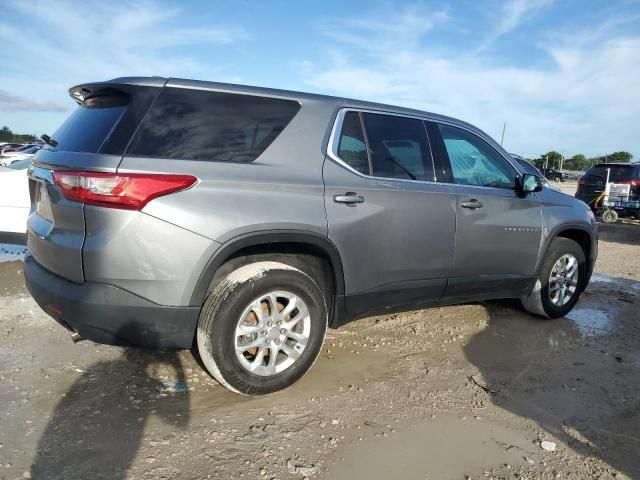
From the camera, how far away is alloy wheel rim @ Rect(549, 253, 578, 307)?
466 centimetres

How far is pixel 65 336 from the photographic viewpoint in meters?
3.90

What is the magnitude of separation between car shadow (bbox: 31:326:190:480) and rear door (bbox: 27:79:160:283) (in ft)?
2.59

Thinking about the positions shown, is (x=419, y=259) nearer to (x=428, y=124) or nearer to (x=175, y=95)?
(x=428, y=124)

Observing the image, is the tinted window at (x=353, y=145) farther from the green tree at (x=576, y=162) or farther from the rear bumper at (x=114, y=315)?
the green tree at (x=576, y=162)

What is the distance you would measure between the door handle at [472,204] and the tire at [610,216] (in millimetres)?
11235

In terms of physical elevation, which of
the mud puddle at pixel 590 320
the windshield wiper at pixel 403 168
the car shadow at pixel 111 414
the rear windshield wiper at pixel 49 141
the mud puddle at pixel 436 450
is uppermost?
the rear windshield wiper at pixel 49 141

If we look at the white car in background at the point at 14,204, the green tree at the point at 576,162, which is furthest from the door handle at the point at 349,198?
the green tree at the point at 576,162

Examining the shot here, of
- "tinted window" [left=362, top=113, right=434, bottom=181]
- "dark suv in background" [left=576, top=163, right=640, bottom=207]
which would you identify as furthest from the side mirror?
"dark suv in background" [left=576, top=163, right=640, bottom=207]

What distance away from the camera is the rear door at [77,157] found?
2.57m

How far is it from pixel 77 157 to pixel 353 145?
166cm

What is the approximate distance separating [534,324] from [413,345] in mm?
1400

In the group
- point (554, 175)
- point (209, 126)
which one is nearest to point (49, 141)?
point (209, 126)

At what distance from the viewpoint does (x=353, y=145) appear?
3332 millimetres

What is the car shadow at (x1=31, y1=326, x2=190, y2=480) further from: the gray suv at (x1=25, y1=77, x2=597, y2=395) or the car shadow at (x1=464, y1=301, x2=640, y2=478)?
the car shadow at (x1=464, y1=301, x2=640, y2=478)
